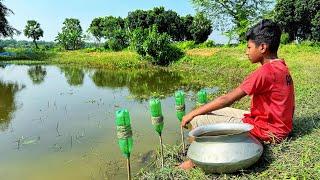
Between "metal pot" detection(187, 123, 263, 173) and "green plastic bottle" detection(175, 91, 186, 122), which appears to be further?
"green plastic bottle" detection(175, 91, 186, 122)

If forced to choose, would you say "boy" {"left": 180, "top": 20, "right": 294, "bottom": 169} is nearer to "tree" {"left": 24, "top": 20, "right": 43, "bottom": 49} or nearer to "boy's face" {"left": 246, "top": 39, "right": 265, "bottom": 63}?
"boy's face" {"left": 246, "top": 39, "right": 265, "bottom": 63}

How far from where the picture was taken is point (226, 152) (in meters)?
3.69

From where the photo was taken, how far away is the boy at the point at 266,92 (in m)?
3.87

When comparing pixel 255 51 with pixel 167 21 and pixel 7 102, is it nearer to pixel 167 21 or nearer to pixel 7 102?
pixel 7 102

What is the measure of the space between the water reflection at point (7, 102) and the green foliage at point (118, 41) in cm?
2812

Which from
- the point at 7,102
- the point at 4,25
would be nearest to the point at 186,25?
the point at 4,25

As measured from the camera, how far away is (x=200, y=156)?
3.78 metres

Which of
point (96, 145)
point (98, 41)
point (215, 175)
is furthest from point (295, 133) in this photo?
point (98, 41)

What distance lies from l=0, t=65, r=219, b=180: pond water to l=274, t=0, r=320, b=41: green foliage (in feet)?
57.9

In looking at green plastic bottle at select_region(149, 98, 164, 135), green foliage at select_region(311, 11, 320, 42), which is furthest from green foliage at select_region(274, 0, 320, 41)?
green plastic bottle at select_region(149, 98, 164, 135)

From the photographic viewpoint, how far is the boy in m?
3.87

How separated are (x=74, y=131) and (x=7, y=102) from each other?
17.8ft

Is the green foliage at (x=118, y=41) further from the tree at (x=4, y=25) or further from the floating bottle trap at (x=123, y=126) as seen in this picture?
the floating bottle trap at (x=123, y=126)

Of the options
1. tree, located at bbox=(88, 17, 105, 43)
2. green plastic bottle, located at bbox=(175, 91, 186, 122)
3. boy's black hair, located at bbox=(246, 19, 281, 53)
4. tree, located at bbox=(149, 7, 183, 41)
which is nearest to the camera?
boy's black hair, located at bbox=(246, 19, 281, 53)
